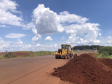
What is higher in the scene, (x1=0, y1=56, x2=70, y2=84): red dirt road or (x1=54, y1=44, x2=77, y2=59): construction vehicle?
(x1=54, y1=44, x2=77, y2=59): construction vehicle

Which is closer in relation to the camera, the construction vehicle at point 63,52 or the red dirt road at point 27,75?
the red dirt road at point 27,75

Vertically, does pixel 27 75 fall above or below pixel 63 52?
below

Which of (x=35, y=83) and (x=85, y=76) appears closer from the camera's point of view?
(x=35, y=83)

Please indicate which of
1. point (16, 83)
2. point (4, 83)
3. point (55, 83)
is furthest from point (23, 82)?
point (55, 83)

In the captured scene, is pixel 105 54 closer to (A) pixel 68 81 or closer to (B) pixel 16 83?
(A) pixel 68 81

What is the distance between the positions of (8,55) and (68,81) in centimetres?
2587

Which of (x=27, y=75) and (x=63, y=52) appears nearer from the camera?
(x=27, y=75)

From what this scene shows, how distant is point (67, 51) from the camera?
79.0ft

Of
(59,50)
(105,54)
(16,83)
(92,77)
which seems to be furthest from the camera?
(105,54)

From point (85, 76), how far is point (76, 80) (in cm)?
103

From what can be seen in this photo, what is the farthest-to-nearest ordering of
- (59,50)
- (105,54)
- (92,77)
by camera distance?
(105,54) → (59,50) → (92,77)

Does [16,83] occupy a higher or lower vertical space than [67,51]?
lower

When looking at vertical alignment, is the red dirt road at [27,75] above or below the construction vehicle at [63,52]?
below

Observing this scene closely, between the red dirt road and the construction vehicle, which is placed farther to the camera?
the construction vehicle
